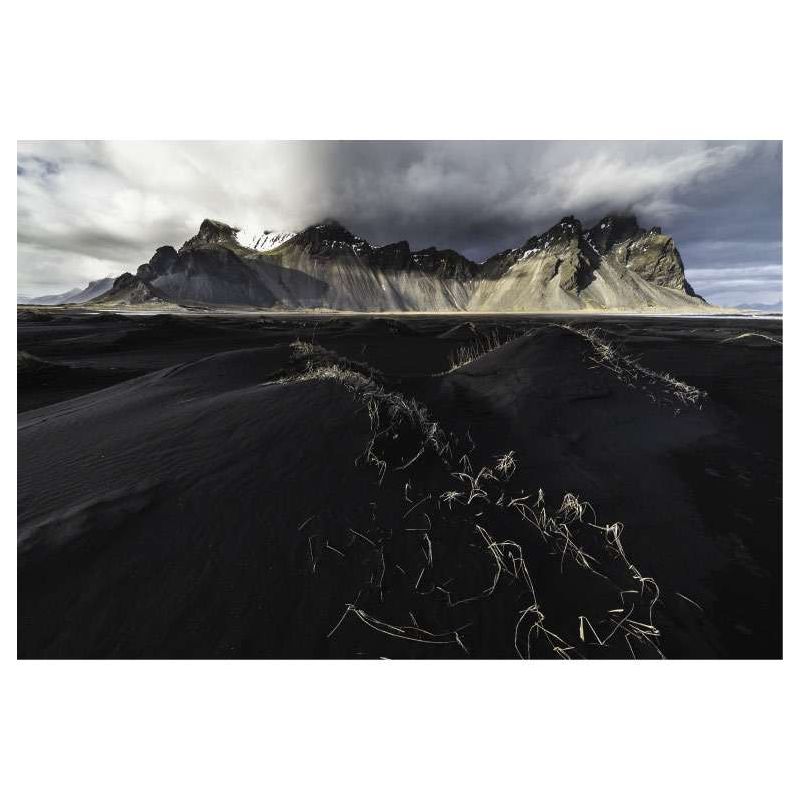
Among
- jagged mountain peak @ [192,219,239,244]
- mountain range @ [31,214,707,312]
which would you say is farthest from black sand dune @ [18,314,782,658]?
jagged mountain peak @ [192,219,239,244]

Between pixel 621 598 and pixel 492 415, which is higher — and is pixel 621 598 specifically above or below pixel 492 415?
below

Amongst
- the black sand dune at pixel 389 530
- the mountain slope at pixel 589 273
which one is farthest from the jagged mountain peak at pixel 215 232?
the black sand dune at pixel 389 530

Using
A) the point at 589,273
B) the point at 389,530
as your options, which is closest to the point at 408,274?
the point at 589,273

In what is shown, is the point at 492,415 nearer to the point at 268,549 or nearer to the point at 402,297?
the point at 268,549

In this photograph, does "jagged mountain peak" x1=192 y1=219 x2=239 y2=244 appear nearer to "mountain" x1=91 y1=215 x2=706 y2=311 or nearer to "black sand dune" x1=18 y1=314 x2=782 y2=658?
"mountain" x1=91 y1=215 x2=706 y2=311

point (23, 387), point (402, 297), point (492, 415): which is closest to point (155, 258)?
point (402, 297)

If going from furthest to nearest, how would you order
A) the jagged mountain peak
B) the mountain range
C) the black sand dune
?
1. the jagged mountain peak
2. the mountain range
3. the black sand dune
